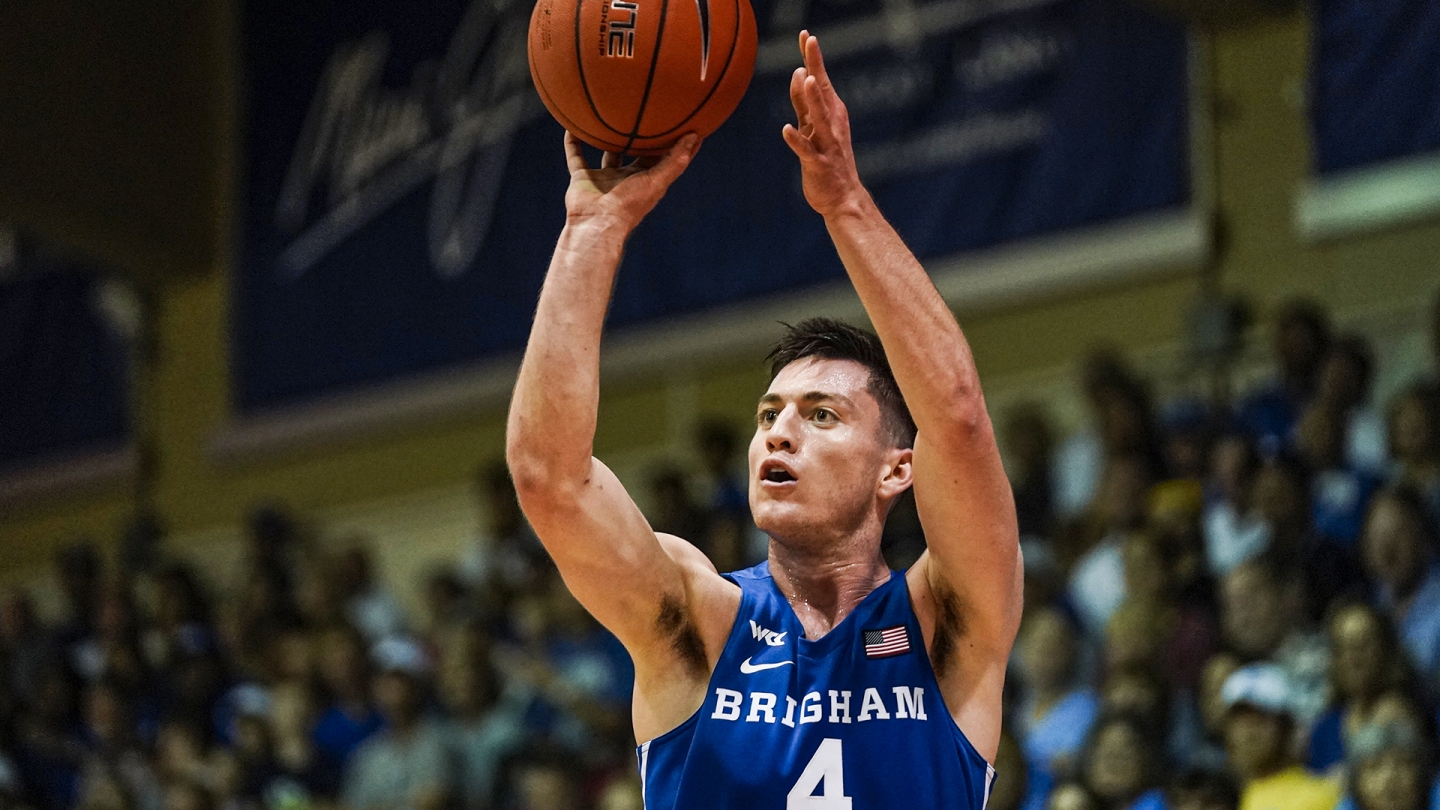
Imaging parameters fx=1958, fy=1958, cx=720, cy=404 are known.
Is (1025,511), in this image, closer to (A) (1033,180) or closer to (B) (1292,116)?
(A) (1033,180)

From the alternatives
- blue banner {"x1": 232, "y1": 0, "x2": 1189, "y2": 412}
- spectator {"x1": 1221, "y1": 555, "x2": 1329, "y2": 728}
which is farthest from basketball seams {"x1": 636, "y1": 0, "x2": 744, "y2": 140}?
blue banner {"x1": 232, "y1": 0, "x2": 1189, "y2": 412}

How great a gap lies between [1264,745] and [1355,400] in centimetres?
208

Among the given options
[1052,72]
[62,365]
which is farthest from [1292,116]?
[62,365]

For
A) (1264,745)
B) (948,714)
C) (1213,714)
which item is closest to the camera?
(948,714)

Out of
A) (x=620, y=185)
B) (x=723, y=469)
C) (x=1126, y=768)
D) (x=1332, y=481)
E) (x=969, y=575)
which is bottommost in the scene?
(x=1126, y=768)

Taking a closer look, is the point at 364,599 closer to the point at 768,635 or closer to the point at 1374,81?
the point at 1374,81

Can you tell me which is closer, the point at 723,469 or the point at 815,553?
the point at 815,553

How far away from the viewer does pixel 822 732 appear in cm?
355

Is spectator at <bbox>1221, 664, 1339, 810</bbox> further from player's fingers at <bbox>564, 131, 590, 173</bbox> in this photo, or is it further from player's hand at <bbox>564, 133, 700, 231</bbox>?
player's fingers at <bbox>564, 131, 590, 173</bbox>

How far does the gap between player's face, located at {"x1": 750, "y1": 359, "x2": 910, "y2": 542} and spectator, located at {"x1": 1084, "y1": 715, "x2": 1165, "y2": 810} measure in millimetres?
3123

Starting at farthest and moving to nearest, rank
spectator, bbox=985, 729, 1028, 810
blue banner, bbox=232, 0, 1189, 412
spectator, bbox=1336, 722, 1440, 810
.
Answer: blue banner, bbox=232, 0, 1189, 412 < spectator, bbox=985, 729, 1028, 810 < spectator, bbox=1336, 722, 1440, 810

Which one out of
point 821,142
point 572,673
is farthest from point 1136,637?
point 821,142

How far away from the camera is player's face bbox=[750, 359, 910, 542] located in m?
3.75
